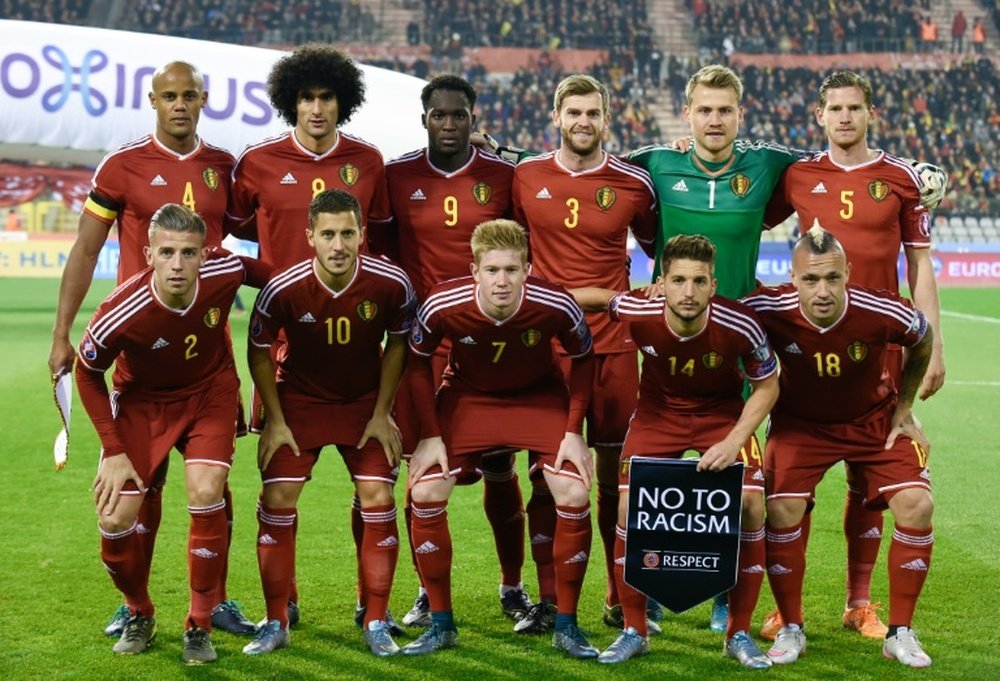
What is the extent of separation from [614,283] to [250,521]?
2.56 m

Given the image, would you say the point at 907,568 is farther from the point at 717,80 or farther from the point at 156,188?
the point at 156,188

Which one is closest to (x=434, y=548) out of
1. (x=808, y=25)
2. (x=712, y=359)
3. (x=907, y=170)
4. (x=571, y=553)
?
(x=571, y=553)

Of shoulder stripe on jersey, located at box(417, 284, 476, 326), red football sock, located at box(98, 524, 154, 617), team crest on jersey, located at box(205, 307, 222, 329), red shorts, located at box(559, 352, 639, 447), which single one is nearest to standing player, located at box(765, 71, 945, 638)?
red shorts, located at box(559, 352, 639, 447)

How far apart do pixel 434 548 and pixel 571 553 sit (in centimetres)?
49

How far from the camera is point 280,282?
4.77 m

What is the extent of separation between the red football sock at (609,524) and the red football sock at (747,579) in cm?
65

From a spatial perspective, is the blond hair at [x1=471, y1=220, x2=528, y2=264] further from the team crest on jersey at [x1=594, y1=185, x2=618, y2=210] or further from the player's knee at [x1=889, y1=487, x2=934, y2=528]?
the player's knee at [x1=889, y1=487, x2=934, y2=528]

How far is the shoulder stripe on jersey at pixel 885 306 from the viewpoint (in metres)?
4.66

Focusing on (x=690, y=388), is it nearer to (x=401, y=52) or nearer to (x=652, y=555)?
(x=652, y=555)

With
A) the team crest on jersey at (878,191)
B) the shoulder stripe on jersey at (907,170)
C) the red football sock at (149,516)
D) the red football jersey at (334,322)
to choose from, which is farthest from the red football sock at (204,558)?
the shoulder stripe on jersey at (907,170)

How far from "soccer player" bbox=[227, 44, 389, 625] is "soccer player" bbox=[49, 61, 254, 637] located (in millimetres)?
121

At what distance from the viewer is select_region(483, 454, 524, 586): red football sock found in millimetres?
5320

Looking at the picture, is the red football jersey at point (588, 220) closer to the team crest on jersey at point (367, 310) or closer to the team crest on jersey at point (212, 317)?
the team crest on jersey at point (367, 310)

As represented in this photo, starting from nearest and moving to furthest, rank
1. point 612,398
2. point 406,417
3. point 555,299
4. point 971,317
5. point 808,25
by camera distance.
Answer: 1. point 555,299
2. point 406,417
3. point 612,398
4. point 971,317
5. point 808,25
